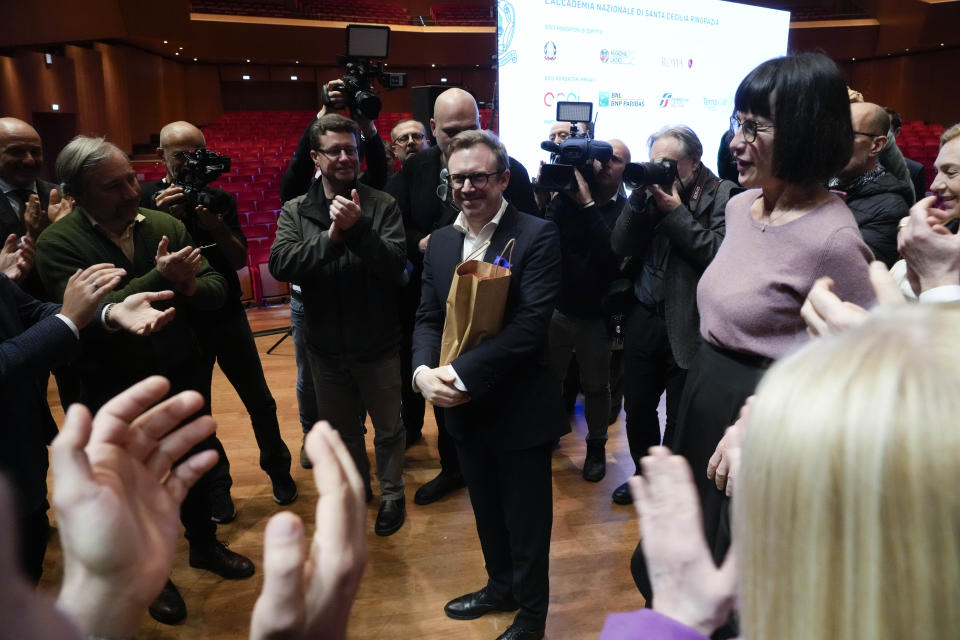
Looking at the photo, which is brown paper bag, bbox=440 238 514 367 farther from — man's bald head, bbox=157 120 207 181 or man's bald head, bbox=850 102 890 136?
man's bald head, bbox=157 120 207 181

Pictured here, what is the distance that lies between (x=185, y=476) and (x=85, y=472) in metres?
0.16

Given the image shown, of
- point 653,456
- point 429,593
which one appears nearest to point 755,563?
point 653,456

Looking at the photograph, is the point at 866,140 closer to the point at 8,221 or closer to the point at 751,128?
the point at 751,128

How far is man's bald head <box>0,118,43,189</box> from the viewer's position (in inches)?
102

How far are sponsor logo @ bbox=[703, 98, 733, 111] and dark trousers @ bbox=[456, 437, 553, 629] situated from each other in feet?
11.8

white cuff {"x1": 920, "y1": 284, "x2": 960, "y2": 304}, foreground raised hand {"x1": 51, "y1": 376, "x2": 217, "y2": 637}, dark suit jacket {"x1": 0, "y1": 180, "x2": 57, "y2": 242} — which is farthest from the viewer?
dark suit jacket {"x1": 0, "y1": 180, "x2": 57, "y2": 242}

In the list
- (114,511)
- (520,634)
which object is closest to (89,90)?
(520,634)

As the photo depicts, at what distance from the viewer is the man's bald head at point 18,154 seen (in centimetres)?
259

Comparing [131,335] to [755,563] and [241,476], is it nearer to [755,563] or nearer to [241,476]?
[241,476]

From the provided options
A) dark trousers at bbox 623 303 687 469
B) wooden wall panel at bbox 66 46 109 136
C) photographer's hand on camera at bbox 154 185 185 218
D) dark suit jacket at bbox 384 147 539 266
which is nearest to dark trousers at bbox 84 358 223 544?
photographer's hand on camera at bbox 154 185 185 218

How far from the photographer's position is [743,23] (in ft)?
15.1

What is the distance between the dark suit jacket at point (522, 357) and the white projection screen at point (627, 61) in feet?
6.52

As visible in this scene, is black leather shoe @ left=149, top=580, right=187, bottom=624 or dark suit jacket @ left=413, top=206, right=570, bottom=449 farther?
black leather shoe @ left=149, top=580, right=187, bottom=624

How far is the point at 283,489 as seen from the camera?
110 inches
